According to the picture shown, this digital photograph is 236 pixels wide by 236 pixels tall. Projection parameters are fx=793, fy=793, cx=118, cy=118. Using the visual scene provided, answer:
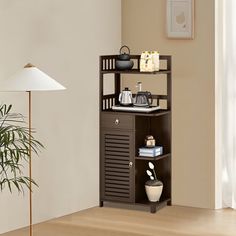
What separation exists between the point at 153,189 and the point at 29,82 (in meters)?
1.87

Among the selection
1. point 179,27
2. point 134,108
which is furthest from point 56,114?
point 179,27

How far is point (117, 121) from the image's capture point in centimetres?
657

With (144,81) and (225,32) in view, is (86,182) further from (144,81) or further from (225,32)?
(225,32)

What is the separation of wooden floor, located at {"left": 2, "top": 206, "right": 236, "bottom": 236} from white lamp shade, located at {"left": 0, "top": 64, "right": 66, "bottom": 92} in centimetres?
127

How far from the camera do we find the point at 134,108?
257 inches

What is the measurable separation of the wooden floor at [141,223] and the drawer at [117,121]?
0.71 meters

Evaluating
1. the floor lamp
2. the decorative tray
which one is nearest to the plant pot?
the decorative tray

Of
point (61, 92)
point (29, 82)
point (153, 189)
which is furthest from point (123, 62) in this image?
point (29, 82)

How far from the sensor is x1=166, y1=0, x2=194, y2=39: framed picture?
674cm

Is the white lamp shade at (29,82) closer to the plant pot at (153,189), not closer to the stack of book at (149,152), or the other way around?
the stack of book at (149,152)

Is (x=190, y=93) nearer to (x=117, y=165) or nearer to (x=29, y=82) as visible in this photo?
(x=117, y=165)

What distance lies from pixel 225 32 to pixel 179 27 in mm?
408

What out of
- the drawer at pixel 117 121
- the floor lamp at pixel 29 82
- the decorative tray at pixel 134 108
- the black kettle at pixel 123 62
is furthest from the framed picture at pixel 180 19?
the floor lamp at pixel 29 82

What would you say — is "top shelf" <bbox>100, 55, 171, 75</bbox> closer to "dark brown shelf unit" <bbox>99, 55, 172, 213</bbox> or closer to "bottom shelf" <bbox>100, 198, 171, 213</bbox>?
"dark brown shelf unit" <bbox>99, 55, 172, 213</bbox>
